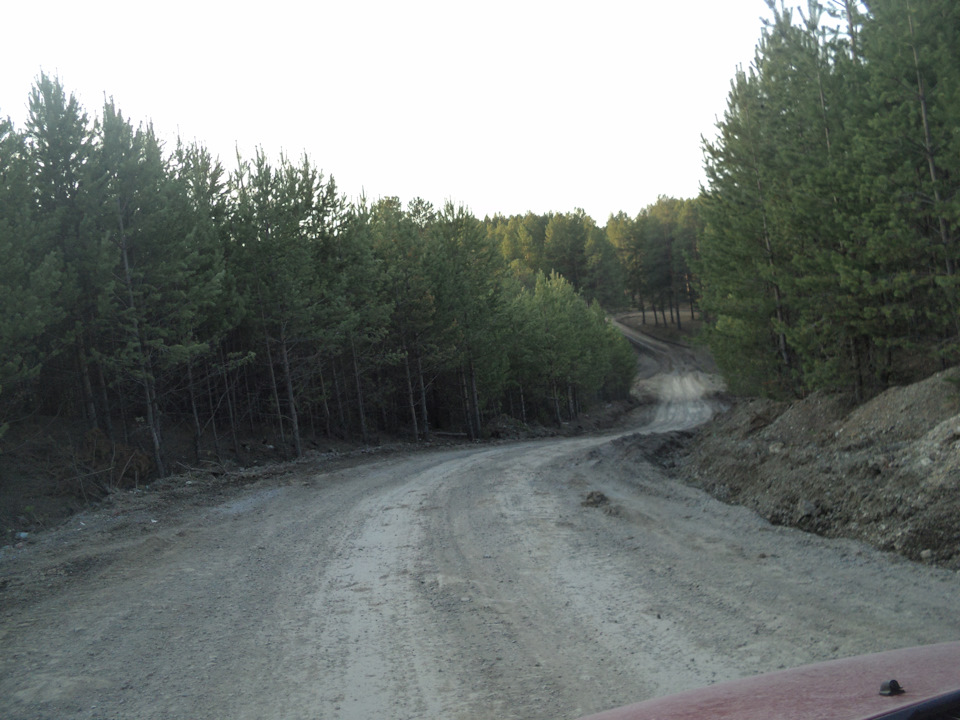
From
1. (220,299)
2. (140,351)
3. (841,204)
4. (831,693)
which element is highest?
(220,299)

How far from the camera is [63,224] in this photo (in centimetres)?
1797

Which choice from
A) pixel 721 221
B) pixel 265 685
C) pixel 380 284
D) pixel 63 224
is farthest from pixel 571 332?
pixel 265 685

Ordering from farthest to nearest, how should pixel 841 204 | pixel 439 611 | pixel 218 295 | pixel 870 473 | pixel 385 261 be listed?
pixel 385 261 < pixel 218 295 < pixel 841 204 < pixel 870 473 < pixel 439 611

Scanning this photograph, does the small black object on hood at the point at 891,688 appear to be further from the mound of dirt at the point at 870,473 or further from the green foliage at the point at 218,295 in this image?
the green foliage at the point at 218,295

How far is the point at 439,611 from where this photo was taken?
20.7 feet

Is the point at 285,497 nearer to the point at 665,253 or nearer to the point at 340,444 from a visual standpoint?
the point at 340,444

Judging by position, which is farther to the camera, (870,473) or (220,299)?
(220,299)

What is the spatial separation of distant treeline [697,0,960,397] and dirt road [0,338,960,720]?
22.0 feet

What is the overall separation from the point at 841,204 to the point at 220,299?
17.4 metres

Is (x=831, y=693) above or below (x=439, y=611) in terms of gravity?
above

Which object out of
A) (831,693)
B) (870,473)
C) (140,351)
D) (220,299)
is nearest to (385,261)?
(220,299)

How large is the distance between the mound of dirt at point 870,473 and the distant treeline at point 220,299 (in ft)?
43.3

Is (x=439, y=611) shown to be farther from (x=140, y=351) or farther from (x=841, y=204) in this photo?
(x=140, y=351)

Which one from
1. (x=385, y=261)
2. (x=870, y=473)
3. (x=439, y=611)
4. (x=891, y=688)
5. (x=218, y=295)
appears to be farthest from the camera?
(x=385, y=261)
